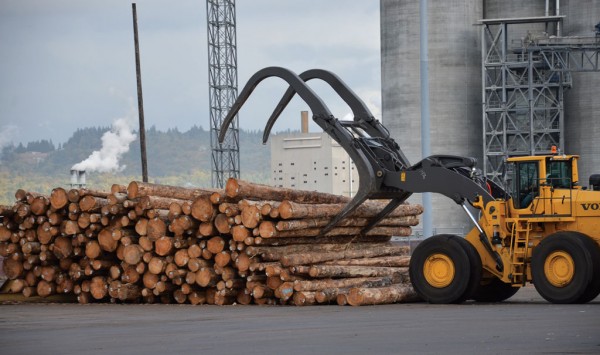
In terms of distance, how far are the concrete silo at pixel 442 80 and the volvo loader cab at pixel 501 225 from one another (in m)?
41.5

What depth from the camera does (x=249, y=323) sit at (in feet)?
55.7

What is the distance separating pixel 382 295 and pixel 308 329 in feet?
19.4

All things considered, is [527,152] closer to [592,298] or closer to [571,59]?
[571,59]

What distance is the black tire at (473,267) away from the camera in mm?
20500

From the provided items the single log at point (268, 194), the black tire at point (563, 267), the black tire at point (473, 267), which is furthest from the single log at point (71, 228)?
the black tire at point (563, 267)

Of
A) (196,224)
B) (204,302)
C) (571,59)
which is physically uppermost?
(571,59)

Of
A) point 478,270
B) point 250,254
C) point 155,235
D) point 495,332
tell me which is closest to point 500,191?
point 478,270

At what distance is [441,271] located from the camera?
20.9 meters

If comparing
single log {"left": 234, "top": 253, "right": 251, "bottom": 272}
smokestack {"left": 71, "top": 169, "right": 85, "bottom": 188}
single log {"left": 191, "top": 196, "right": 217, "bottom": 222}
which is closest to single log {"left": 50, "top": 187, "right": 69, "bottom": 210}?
single log {"left": 191, "top": 196, "right": 217, "bottom": 222}

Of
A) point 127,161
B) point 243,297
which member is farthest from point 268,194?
point 127,161

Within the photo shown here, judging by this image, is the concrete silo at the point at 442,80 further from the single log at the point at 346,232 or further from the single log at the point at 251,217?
the single log at the point at 251,217

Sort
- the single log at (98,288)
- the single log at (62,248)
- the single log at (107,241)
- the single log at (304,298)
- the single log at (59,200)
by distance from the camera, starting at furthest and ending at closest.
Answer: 1. the single log at (62,248)
2. the single log at (59,200)
3. the single log at (98,288)
4. the single log at (107,241)
5. the single log at (304,298)

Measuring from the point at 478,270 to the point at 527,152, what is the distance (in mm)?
43436

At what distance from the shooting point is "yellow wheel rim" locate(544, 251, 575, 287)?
770 inches
